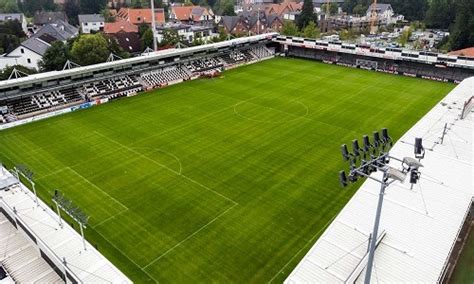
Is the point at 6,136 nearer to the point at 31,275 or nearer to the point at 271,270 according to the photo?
the point at 31,275

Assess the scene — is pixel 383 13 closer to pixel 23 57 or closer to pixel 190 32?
pixel 190 32

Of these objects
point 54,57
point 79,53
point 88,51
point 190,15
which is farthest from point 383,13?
point 54,57

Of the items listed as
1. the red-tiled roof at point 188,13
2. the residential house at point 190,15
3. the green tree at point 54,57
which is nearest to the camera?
the green tree at point 54,57

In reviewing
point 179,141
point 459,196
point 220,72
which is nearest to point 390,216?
point 459,196

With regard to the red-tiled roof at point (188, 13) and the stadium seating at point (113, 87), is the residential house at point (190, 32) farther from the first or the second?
the stadium seating at point (113, 87)

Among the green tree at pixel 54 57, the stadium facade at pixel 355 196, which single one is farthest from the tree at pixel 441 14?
the green tree at pixel 54 57

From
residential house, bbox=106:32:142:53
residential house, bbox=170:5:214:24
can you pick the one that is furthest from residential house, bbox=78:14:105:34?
residential house, bbox=106:32:142:53
